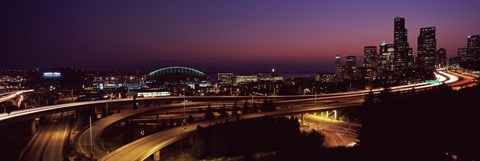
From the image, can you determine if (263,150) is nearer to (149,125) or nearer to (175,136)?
(175,136)

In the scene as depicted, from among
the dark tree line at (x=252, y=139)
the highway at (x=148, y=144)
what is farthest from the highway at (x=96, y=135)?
the dark tree line at (x=252, y=139)

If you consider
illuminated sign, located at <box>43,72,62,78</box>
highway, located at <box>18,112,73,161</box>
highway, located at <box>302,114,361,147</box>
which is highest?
illuminated sign, located at <box>43,72,62,78</box>

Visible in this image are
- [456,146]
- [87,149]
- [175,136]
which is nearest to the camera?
[456,146]

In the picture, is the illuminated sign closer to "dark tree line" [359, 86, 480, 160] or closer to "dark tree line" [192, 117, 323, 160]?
"dark tree line" [192, 117, 323, 160]

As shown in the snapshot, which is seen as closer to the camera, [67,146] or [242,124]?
[67,146]

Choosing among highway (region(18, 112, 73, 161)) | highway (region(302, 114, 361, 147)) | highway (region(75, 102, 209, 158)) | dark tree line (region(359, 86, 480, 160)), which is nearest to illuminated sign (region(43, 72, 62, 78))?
highway (region(18, 112, 73, 161))

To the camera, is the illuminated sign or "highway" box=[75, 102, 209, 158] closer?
"highway" box=[75, 102, 209, 158]

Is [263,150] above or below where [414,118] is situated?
below

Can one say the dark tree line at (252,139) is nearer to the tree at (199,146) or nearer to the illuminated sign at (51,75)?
the tree at (199,146)

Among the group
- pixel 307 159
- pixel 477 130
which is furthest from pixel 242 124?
pixel 477 130
